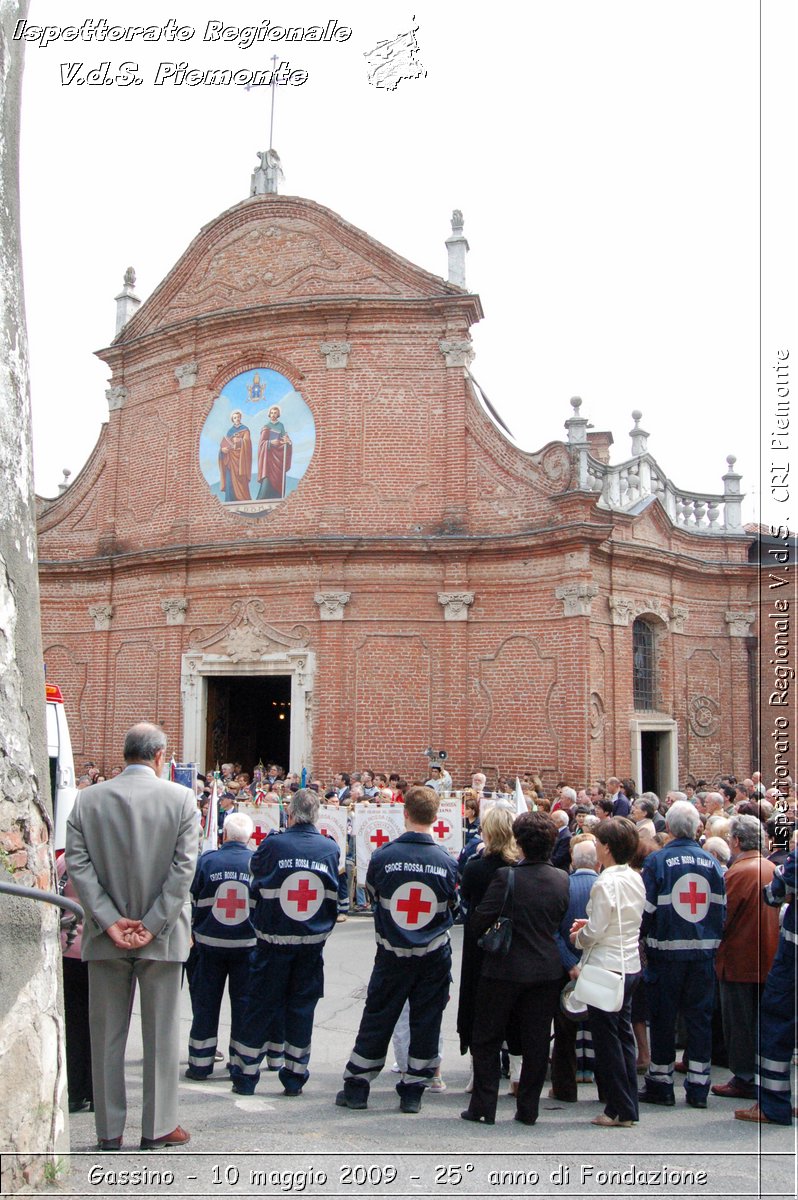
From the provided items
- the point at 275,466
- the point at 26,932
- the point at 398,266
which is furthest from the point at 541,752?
the point at 26,932

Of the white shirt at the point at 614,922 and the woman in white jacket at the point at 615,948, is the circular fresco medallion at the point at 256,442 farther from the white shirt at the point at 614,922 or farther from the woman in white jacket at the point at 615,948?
the white shirt at the point at 614,922

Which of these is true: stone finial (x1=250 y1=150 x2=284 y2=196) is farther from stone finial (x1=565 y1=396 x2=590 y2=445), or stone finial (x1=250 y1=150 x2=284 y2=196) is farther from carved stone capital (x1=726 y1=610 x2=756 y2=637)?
carved stone capital (x1=726 y1=610 x2=756 y2=637)

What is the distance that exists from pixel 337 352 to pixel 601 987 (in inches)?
615

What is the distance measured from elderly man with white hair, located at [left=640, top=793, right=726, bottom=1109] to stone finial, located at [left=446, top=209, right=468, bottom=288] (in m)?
15.2

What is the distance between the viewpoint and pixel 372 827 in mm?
12164

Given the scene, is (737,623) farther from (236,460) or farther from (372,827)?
(372,827)

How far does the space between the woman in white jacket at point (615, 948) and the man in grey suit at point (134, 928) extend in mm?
2222

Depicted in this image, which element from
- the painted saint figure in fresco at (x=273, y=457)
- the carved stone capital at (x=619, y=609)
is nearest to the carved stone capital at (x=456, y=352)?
the painted saint figure in fresco at (x=273, y=457)

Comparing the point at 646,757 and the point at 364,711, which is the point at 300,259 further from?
the point at 646,757

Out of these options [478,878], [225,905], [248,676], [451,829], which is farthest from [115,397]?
[478,878]

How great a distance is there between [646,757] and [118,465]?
42.8 ft

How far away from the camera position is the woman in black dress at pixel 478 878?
5867 millimetres

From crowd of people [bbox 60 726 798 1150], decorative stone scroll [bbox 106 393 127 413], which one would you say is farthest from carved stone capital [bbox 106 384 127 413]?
crowd of people [bbox 60 726 798 1150]

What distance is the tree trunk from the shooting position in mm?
3539
